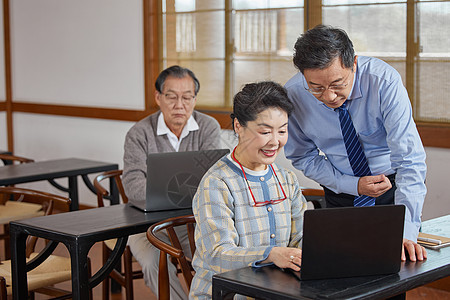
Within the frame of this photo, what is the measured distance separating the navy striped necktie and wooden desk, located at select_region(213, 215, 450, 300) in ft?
1.78

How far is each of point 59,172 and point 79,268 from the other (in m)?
1.62

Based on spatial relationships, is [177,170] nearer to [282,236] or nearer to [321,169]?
[321,169]

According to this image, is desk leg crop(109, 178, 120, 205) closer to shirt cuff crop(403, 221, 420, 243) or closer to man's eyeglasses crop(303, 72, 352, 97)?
man's eyeglasses crop(303, 72, 352, 97)

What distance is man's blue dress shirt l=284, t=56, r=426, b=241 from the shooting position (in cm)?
203

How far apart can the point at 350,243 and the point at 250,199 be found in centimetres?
40

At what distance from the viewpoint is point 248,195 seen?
6.41ft

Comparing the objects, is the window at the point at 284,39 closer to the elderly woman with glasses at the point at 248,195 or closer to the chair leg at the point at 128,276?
the chair leg at the point at 128,276

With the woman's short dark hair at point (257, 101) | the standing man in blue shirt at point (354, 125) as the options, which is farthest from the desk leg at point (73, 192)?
the woman's short dark hair at point (257, 101)

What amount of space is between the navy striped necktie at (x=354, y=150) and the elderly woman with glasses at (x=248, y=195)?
1.00 ft

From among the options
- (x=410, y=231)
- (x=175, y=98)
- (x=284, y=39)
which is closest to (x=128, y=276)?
(x=175, y=98)

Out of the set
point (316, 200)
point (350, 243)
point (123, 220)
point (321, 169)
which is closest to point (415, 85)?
point (316, 200)

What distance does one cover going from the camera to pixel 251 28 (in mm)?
4262

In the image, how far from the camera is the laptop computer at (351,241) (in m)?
1.60

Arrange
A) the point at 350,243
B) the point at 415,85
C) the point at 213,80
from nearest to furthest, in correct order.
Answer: the point at 350,243, the point at 415,85, the point at 213,80
